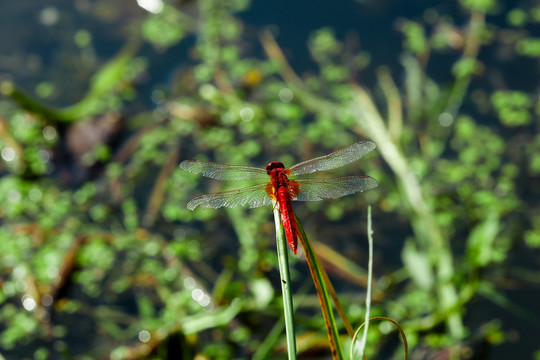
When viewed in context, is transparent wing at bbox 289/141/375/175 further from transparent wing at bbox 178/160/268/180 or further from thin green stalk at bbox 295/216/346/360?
thin green stalk at bbox 295/216/346/360

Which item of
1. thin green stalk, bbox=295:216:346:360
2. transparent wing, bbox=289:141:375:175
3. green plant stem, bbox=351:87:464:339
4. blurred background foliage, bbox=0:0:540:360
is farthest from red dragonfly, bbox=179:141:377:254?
green plant stem, bbox=351:87:464:339

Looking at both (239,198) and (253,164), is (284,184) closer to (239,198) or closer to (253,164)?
(239,198)

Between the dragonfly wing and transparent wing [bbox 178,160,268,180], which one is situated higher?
transparent wing [bbox 178,160,268,180]

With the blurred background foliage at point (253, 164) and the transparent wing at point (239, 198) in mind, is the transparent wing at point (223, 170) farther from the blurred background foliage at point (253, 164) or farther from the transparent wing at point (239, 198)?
the blurred background foliage at point (253, 164)

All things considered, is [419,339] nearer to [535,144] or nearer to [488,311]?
[488,311]

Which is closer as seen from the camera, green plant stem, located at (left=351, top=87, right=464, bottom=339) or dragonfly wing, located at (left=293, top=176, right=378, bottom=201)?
dragonfly wing, located at (left=293, top=176, right=378, bottom=201)

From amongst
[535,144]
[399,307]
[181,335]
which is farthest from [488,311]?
[181,335]

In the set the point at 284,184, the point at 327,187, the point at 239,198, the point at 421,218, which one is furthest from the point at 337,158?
the point at 421,218
